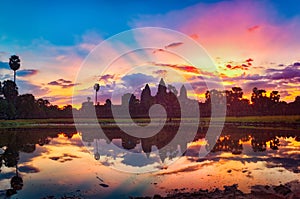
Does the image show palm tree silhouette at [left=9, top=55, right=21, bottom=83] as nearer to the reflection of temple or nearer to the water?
the reflection of temple

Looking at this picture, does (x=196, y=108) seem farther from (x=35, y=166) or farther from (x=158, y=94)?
(x=35, y=166)

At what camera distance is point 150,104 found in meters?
97.9

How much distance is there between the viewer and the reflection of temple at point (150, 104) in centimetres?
9462

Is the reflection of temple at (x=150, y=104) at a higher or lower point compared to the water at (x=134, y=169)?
higher

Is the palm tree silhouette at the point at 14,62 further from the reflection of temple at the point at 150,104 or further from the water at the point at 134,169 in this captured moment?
the water at the point at 134,169

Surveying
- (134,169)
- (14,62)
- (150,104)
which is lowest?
(134,169)

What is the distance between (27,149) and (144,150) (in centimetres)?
1191

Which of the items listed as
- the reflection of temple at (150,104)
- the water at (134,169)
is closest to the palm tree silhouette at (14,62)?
the reflection of temple at (150,104)

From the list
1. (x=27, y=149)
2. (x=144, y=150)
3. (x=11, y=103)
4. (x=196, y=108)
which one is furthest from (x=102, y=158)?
(x=196, y=108)

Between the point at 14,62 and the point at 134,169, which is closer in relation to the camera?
the point at 134,169

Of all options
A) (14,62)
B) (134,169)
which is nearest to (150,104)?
(14,62)

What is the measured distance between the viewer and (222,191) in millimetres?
14641

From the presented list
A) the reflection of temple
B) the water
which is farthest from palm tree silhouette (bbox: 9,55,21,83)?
the water

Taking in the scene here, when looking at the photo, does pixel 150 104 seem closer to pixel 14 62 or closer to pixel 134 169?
pixel 14 62
